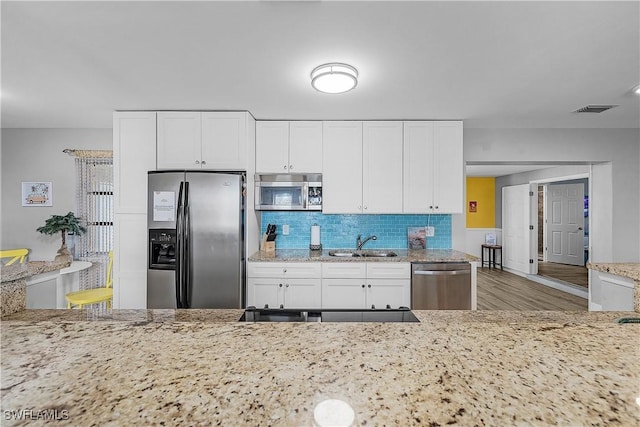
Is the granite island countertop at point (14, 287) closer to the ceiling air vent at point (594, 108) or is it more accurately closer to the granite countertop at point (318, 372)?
the granite countertop at point (318, 372)

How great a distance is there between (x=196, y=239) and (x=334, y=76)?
189 cm

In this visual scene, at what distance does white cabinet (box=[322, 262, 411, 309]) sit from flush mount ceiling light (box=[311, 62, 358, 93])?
1686 millimetres

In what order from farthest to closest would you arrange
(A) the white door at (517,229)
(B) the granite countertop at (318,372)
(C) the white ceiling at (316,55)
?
(A) the white door at (517,229) < (C) the white ceiling at (316,55) < (B) the granite countertop at (318,372)

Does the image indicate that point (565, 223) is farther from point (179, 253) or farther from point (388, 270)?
point (179, 253)

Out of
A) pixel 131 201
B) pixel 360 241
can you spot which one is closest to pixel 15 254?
pixel 131 201

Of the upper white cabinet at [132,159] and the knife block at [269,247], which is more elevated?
the upper white cabinet at [132,159]

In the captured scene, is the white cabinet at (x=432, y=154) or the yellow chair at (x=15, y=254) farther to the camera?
the yellow chair at (x=15, y=254)

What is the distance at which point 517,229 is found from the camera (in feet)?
22.8

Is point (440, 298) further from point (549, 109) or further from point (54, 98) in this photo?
point (54, 98)

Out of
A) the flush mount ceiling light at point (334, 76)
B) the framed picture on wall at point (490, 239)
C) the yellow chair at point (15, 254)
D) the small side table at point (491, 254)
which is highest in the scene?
the flush mount ceiling light at point (334, 76)

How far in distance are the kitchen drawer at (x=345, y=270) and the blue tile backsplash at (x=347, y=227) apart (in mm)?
661

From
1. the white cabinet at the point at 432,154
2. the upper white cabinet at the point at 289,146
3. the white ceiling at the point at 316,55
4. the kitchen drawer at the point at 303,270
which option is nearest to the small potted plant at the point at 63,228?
the white ceiling at the point at 316,55

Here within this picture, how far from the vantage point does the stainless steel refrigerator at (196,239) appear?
2.86m

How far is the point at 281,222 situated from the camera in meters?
3.76
